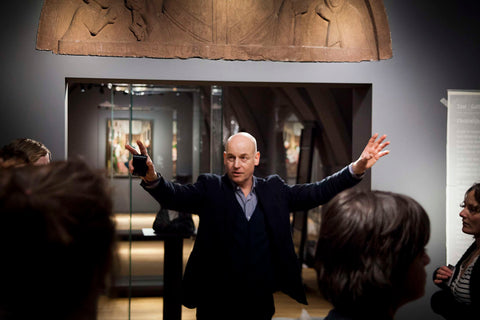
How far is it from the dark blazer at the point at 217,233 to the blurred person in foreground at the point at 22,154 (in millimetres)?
719

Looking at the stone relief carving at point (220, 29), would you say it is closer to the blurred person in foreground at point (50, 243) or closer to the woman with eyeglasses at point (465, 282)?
the woman with eyeglasses at point (465, 282)

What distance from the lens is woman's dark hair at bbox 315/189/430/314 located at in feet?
5.07

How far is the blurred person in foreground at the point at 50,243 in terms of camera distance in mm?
1048

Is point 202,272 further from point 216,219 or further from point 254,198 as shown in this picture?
point 254,198

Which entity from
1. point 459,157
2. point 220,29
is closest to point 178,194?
point 220,29

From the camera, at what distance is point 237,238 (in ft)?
11.7

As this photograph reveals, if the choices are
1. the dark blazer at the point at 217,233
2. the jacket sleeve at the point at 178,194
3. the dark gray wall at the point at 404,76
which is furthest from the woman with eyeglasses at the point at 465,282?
the jacket sleeve at the point at 178,194

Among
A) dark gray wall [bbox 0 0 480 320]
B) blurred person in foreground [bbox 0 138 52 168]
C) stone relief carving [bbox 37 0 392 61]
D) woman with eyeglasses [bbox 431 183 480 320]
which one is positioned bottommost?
woman with eyeglasses [bbox 431 183 480 320]

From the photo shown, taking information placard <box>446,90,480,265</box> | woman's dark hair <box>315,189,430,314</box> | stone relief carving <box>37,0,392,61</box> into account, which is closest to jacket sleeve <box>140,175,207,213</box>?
stone relief carving <box>37,0,392,61</box>

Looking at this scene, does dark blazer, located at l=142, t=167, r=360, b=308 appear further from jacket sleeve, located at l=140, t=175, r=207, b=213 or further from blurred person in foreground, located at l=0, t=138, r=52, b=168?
blurred person in foreground, located at l=0, t=138, r=52, b=168

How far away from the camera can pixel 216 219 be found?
3.59 meters

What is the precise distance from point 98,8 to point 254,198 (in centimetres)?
205

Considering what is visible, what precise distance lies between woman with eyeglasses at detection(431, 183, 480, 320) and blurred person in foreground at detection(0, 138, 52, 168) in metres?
2.41

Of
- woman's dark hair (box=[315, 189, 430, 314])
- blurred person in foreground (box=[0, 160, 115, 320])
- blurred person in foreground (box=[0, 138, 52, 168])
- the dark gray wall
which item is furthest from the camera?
the dark gray wall
